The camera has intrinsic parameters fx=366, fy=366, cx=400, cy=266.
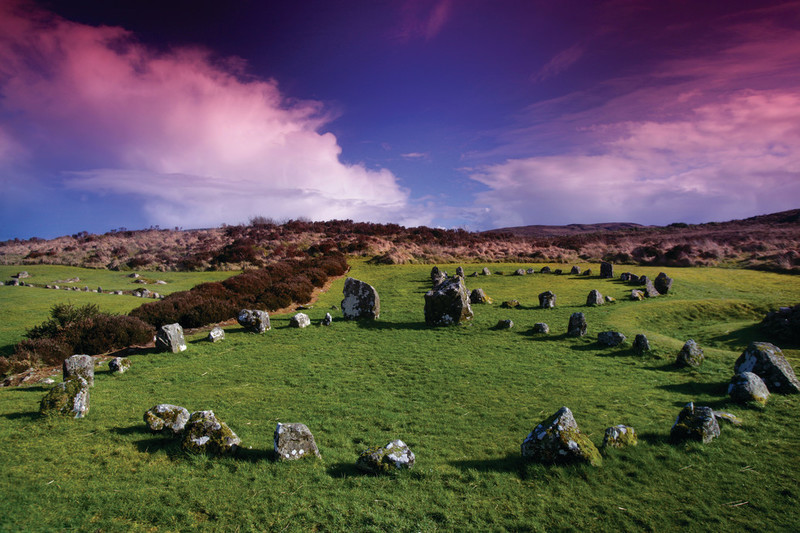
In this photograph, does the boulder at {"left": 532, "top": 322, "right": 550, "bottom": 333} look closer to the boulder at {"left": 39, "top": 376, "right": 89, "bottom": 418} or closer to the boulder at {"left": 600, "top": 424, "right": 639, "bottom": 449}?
the boulder at {"left": 600, "top": 424, "right": 639, "bottom": 449}

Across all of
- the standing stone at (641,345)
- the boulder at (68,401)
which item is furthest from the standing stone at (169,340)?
the standing stone at (641,345)

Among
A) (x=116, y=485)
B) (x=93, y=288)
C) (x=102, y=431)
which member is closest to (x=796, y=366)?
(x=116, y=485)

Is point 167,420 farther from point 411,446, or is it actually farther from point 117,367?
point 117,367

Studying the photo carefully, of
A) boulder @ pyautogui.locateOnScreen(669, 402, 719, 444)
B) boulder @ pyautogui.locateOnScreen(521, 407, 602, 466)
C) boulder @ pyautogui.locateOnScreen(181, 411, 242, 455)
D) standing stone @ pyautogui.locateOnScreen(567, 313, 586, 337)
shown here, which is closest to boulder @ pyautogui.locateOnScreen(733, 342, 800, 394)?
boulder @ pyautogui.locateOnScreen(669, 402, 719, 444)

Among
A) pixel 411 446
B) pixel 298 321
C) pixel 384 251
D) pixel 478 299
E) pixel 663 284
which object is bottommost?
pixel 411 446

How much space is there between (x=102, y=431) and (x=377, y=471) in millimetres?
5275

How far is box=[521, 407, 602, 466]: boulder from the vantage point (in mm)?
5617

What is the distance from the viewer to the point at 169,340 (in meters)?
12.2

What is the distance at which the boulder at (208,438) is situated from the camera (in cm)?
597

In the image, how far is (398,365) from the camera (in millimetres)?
11320

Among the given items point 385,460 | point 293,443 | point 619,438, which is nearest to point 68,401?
point 293,443

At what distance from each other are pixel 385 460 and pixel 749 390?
7.86 meters

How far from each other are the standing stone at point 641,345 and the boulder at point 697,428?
578 cm

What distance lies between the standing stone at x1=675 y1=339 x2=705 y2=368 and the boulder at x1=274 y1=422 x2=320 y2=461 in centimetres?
1053
